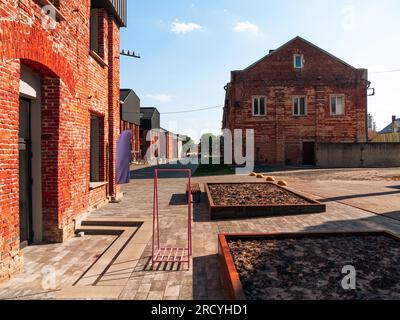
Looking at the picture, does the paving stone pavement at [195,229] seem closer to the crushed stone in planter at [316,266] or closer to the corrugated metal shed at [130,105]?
the crushed stone in planter at [316,266]

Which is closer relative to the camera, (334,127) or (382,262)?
(382,262)

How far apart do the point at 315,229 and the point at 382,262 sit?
2.38 meters

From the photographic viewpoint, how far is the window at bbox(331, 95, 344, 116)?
94.0 ft

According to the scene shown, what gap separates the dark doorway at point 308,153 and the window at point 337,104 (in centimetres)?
382

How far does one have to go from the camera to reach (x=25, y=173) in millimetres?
6227

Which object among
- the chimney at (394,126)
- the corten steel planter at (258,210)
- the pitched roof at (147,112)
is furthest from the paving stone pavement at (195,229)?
the chimney at (394,126)

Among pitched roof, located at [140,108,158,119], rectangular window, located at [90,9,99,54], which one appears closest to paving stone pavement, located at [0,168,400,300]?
rectangular window, located at [90,9,99,54]

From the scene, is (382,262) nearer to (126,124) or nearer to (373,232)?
(373,232)

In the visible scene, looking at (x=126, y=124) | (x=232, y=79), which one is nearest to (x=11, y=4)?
(x=232, y=79)

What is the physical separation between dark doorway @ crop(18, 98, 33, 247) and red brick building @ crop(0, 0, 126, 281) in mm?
20

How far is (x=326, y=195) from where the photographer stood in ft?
39.6

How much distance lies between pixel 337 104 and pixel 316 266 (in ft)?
90.9

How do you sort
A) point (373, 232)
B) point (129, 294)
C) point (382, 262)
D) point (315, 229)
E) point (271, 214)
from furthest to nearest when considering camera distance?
point (271, 214), point (315, 229), point (373, 232), point (382, 262), point (129, 294)

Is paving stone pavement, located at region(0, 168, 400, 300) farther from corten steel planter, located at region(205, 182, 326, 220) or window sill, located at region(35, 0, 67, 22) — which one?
window sill, located at region(35, 0, 67, 22)
